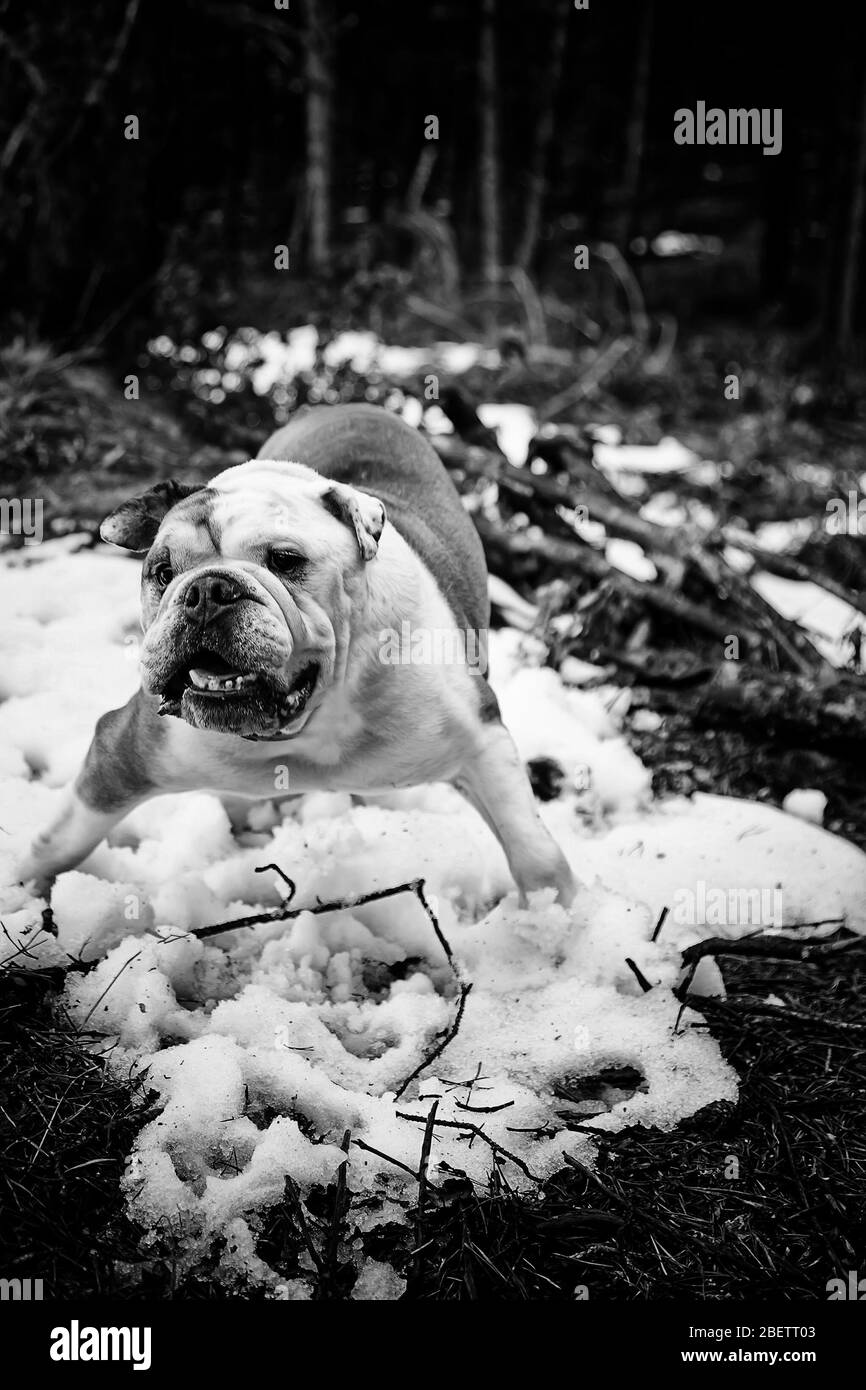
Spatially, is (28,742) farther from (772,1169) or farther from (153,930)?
(772,1169)

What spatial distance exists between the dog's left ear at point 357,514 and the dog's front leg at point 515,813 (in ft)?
2.08

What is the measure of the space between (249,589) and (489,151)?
1460 cm

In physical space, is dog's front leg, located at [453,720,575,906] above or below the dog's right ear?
below

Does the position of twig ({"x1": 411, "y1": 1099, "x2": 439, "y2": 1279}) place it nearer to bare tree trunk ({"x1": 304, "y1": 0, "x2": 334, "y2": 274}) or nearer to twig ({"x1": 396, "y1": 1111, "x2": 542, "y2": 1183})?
twig ({"x1": 396, "y1": 1111, "x2": 542, "y2": 1183})

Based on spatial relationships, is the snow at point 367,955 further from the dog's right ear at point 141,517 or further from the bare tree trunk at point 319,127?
the bare tree trunk at point 319,127

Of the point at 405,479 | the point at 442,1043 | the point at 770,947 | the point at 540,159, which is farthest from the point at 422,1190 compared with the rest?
the point at 540,159

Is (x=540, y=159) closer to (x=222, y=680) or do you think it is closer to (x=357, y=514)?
(x=357, y=514)

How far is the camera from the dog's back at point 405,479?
295 centimetres

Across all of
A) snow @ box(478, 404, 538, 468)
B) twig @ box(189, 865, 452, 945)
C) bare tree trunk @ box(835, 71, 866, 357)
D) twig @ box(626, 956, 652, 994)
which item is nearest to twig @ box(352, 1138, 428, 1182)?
twig @ box(189, 865, 452, 945)

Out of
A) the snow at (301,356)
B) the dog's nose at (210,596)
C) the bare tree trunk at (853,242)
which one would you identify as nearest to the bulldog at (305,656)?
the dog's nose at (210,596)

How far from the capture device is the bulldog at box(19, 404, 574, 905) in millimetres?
2145

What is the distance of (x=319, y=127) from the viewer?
1258 centimetres

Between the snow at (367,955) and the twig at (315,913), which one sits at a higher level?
the twig at (315,913)

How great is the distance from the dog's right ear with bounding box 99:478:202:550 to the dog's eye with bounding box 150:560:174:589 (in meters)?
0.17
